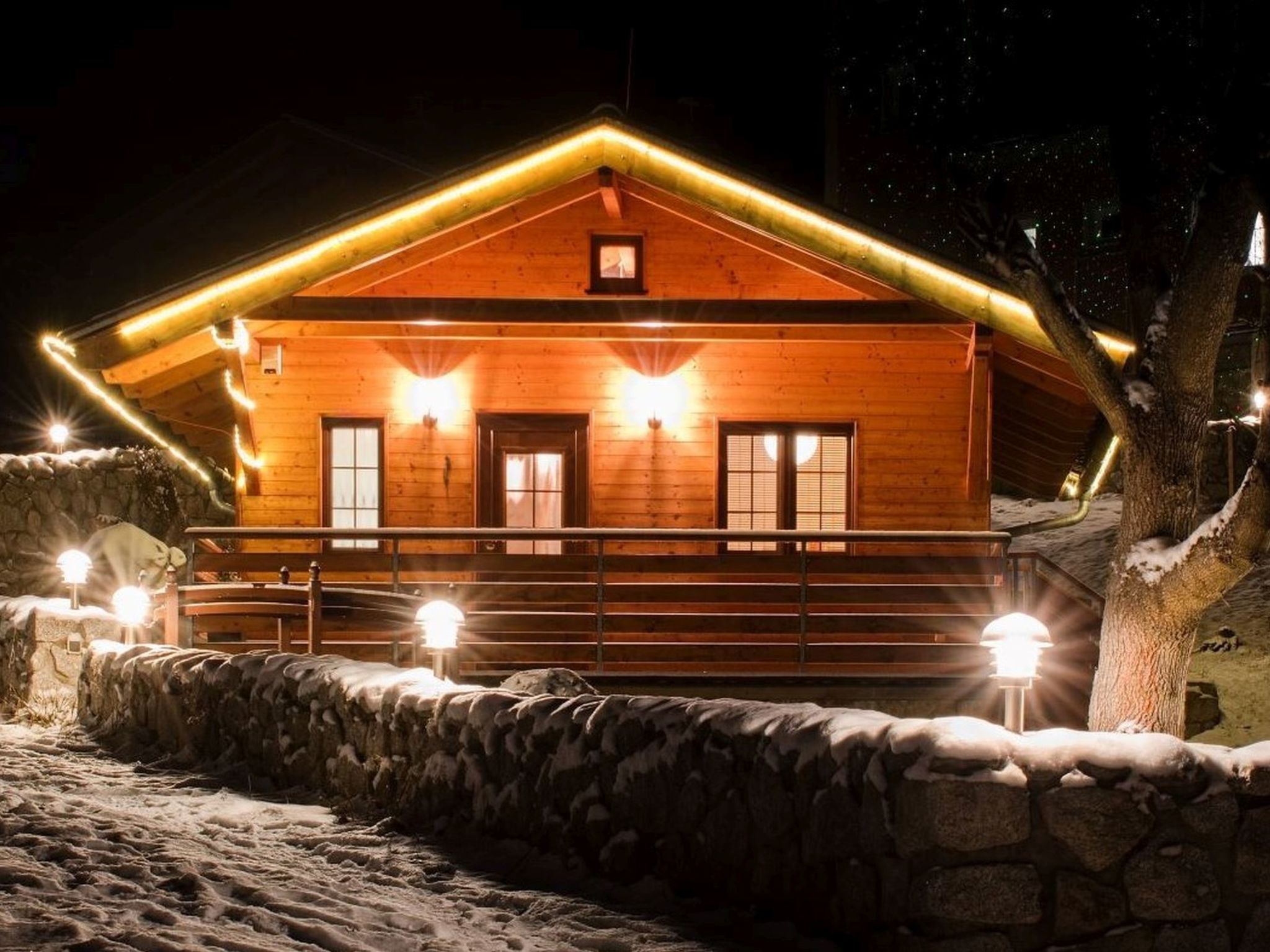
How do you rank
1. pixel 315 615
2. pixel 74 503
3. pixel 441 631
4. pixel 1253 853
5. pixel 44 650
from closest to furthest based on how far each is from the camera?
pixel 1253 853 < pixel 441 631 < pixel 315 615 < pixel 44 650 < pixel 74 503

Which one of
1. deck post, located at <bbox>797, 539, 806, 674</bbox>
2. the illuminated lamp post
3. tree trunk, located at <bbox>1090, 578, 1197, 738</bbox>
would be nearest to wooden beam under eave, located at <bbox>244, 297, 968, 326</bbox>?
deck post, located at <bbox>797, 539, 806, 674</bbox>

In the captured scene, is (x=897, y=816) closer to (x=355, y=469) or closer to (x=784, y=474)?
(x=784, y=474)

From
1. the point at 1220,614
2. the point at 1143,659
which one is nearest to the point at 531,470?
the point at 1143,659

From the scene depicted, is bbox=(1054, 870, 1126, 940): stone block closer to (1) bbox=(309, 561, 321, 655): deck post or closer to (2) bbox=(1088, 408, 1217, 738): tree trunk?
(2) bbox=(1088, 408, 1217, 738): tree trunk

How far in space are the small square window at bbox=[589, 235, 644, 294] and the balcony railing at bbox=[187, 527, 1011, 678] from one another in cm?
328

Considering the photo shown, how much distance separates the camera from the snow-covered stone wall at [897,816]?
482 cm

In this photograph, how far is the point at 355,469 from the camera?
49.0ft

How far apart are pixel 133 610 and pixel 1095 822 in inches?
339

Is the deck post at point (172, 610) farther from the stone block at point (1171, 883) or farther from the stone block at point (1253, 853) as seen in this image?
the stone block at point (1253, 853)

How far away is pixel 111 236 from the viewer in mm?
32312

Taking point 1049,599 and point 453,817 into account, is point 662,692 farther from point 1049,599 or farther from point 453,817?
point 453,817

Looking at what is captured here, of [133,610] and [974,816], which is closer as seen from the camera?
[974,816]

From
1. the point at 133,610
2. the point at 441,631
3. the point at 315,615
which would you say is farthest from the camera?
the point at 133,610

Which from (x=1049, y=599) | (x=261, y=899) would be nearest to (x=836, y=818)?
(x=261, y=899)
